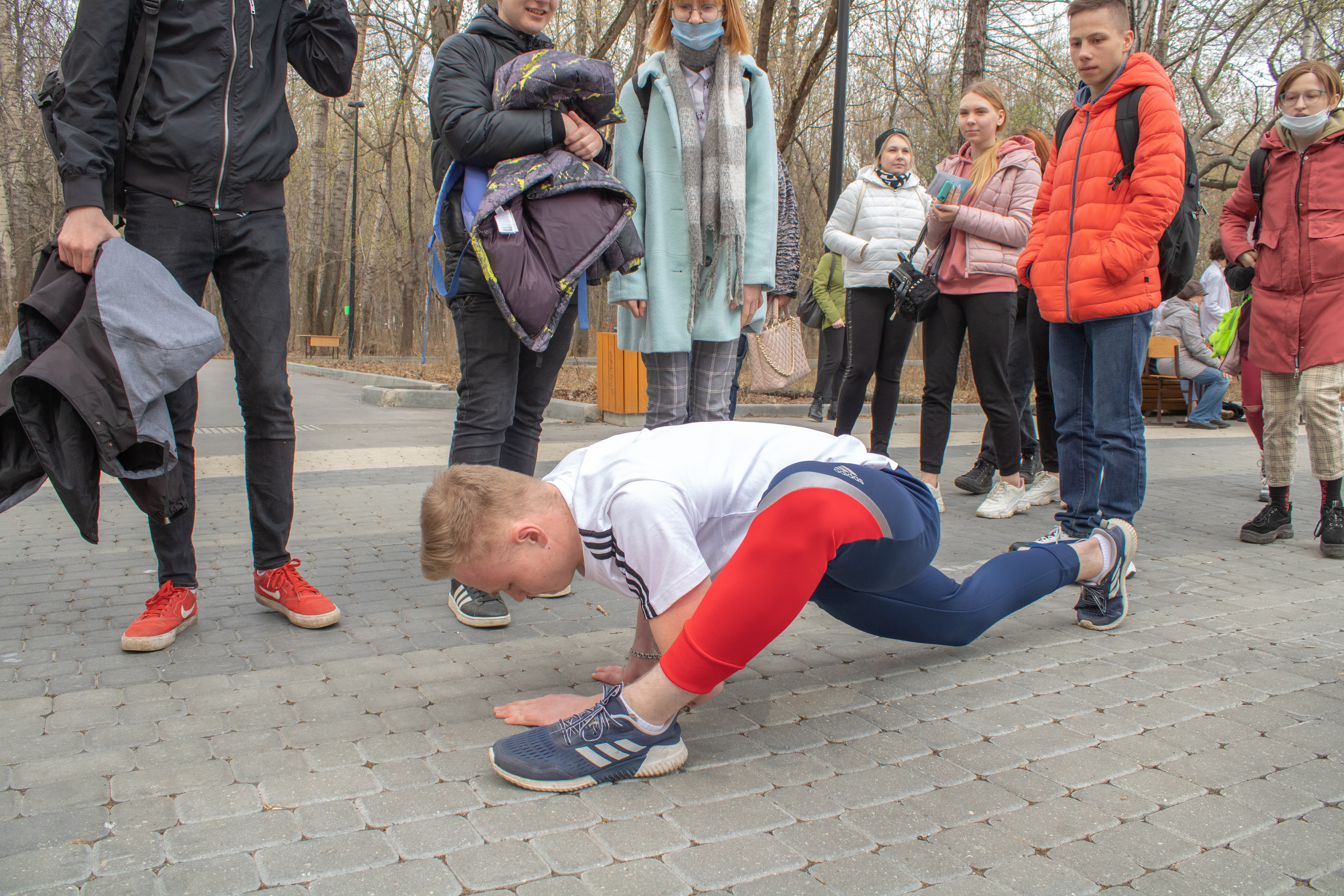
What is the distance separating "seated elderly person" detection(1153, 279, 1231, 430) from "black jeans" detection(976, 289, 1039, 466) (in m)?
5.80

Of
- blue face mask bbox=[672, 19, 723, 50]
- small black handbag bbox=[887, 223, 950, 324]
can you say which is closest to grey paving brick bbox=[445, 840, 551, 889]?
blue face mask bbox=[672, 19, 723, 50]

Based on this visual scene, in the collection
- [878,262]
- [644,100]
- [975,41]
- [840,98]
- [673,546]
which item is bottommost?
[673,546]

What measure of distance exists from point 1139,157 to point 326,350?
2613 cm

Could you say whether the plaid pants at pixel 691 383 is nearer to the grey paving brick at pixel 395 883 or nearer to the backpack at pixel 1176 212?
the backpack at pixel 1176 212

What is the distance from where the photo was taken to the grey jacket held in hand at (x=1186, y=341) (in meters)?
10.8

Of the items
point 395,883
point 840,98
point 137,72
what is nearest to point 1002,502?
point 395,883

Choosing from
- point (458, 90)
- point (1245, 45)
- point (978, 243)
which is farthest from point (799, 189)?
point (458, 90)

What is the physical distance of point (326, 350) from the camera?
1067 inches

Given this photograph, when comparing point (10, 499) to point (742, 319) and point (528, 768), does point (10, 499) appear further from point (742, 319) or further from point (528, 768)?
point (742, 319)

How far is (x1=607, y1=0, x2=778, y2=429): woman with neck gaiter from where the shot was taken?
3.73 m

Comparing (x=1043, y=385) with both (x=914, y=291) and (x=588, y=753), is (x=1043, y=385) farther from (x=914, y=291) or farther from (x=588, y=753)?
(x=588, y=753)

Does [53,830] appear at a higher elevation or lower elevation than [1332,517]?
lower

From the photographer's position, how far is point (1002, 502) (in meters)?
5.25

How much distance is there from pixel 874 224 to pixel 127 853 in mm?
4965
